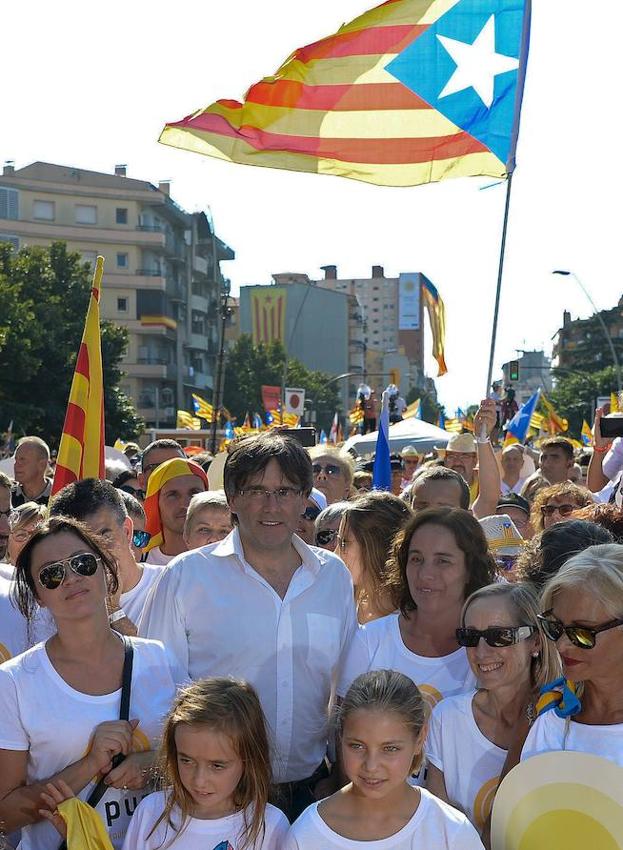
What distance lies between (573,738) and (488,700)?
1.53 ft

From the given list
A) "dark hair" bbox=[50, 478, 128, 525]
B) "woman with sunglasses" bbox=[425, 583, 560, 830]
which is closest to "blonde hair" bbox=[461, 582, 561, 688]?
A: "woman with sunglasses" bbox=[425, 583, 560, 830]

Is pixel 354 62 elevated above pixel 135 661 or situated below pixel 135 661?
above

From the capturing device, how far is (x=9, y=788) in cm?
319

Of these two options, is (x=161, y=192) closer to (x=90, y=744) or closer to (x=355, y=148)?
(x=355, y=148)

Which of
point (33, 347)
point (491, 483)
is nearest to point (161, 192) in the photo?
point (33, 347)

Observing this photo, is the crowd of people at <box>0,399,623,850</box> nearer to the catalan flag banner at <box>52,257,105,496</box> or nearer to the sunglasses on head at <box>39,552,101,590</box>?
the sunglasses on head at <box>39,552,101,590</box>

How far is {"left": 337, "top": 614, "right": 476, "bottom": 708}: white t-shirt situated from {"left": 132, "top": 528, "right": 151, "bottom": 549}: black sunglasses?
5.59 ft

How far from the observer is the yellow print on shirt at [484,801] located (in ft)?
10.5

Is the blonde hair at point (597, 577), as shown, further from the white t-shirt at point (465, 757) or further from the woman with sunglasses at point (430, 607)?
the woman with sunglasses at point (430, 607)

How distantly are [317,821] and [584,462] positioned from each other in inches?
414

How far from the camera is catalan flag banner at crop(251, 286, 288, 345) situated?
365 feet

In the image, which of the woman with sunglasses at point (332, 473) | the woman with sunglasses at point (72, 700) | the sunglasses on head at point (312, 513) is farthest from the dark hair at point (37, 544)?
the woman with sunglasses at point (332, 473)

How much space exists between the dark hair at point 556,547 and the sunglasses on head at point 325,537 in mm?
1623

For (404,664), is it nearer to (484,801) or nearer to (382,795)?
(484,801)
